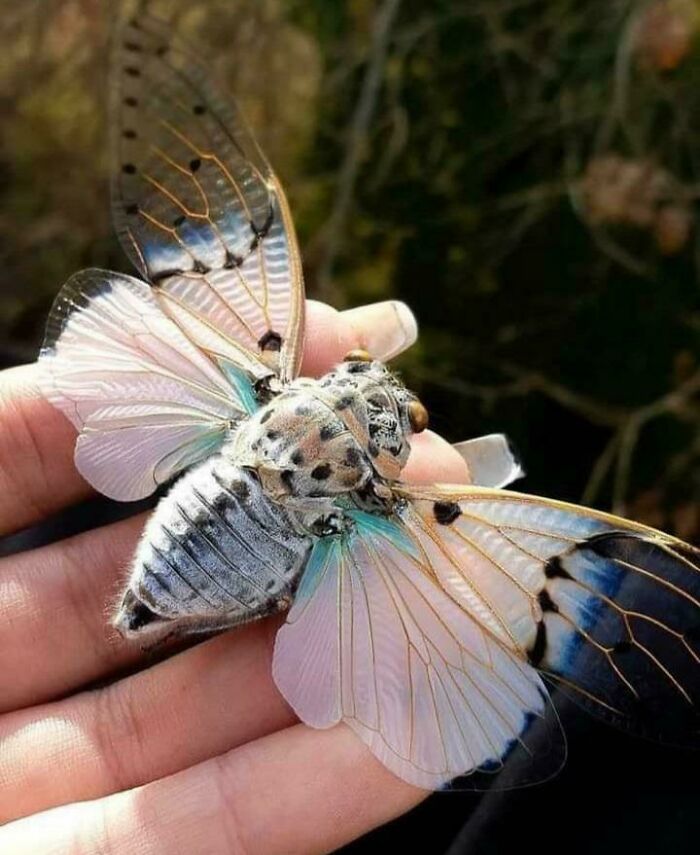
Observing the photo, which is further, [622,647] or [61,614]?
[61,614]

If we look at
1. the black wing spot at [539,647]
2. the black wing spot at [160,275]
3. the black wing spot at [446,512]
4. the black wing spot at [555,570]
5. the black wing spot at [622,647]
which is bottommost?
the black wing spot at [539,647]

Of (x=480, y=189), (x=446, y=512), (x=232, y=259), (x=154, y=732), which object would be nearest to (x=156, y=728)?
(x=154, y=732)

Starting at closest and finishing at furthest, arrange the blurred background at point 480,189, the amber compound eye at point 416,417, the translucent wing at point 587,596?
the translucent wing at point 587,596 → the amber compound eye at point 416,417 → the blurred background at point 480,189

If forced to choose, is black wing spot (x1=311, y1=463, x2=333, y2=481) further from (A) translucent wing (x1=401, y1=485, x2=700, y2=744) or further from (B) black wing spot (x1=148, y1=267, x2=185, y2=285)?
(B) black wing spot (x1=148, y1=267, x2=185, y2=285)

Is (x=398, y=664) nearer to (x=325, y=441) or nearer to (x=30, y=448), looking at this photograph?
(x=325, y=441)

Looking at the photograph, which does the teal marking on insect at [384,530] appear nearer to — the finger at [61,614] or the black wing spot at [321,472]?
the black wing spot at [321,472]

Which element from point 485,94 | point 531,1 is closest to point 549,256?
point 485,94

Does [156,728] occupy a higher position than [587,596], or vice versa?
[587,596]

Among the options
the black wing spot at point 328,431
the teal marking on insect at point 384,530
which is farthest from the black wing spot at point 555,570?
the black wing spot at point 328,431
